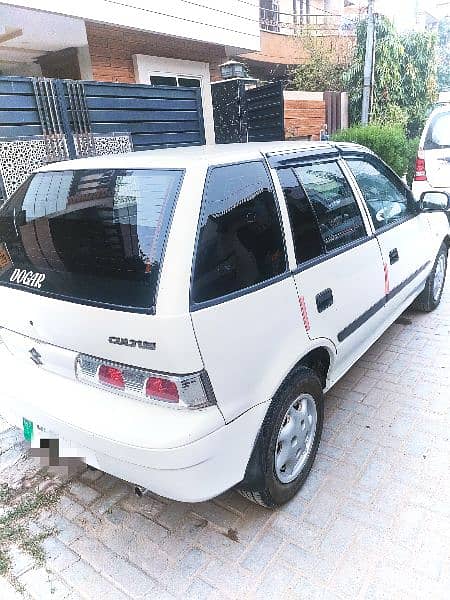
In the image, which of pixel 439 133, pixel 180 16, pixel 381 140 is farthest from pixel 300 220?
pixel 381 140

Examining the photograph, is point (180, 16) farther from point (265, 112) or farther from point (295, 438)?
point (295, 438)

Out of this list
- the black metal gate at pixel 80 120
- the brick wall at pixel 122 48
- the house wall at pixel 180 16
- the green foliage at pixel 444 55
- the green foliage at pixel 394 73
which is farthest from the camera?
the green foliage at pixel 444 55

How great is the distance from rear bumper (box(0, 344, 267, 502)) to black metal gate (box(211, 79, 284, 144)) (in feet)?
22.2

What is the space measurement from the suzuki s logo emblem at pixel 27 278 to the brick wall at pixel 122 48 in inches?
204

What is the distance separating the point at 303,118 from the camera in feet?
30.8

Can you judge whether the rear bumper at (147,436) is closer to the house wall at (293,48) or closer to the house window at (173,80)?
the house window at (173,80)

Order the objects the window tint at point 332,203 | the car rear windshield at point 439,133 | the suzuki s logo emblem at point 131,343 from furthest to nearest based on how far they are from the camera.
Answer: the car rear windshield at point 439,133 → the window tint at point 332,203 → the suzuki s logo emblem at point 131,343

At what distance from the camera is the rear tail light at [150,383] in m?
1.60

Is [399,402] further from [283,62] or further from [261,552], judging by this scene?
[283,62]

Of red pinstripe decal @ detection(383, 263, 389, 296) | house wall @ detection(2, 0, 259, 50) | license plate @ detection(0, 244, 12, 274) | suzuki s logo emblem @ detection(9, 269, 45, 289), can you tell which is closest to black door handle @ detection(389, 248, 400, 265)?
red pinstripe decal @ detection(383, 263, 389, 296)

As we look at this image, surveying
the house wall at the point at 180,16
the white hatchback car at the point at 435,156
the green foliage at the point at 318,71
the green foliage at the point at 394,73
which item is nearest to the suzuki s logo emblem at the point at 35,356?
the house wall at the point at 180,16

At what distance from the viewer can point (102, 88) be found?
488cm

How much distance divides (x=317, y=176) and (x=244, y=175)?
0.66 meters

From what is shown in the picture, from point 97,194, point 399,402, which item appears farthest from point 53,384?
point 399,402
